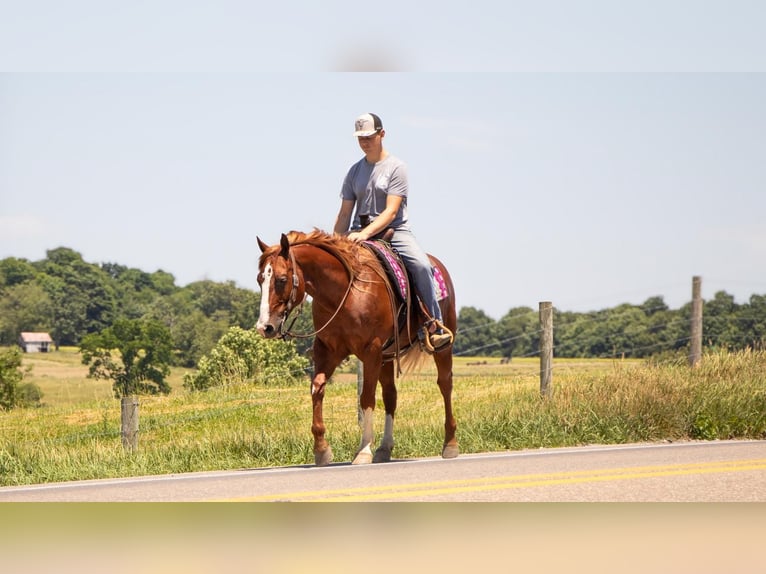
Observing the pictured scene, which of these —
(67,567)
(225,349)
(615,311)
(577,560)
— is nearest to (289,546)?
(67,567)

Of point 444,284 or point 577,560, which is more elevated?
point 444,284

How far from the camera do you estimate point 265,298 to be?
10.8 meters

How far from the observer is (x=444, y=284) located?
13.2m

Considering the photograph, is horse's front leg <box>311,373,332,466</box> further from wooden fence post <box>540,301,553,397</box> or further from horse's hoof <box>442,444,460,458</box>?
wooden fence post <box>540,301,553,397</box>

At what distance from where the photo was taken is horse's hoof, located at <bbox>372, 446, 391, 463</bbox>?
12.2 meters

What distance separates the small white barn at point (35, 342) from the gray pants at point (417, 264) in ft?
455

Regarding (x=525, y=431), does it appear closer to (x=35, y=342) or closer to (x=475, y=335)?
(x=475, y=335)

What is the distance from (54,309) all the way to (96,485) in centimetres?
14727

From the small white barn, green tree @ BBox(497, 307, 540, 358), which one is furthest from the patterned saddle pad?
the small white barn

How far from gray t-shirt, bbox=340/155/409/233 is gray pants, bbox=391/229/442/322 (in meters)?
0.14

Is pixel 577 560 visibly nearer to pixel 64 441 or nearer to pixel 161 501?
pixel 161 501

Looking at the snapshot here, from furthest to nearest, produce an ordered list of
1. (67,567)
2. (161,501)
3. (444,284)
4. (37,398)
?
1. (37,398)
2. (444,284)
3. (161,501)
4. (67,567)

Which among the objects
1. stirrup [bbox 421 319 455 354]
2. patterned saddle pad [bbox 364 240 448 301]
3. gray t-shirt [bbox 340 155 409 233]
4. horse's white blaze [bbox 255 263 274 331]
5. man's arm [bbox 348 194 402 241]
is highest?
gray t-shirt [bbox 340 155 409 233]

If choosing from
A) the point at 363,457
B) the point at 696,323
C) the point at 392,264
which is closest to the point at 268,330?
the point at 363,457
